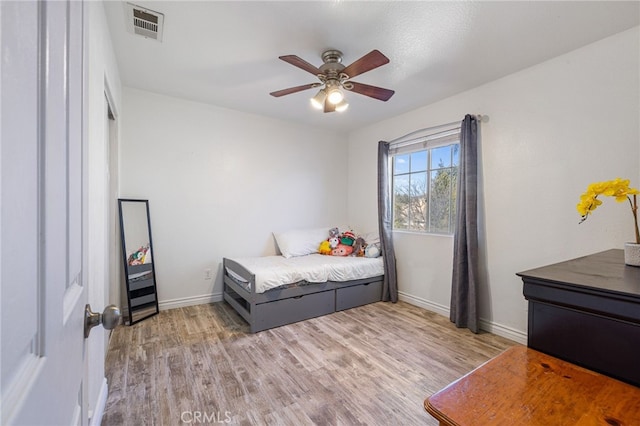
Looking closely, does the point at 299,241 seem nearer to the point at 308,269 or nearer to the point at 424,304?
the point at 308,269

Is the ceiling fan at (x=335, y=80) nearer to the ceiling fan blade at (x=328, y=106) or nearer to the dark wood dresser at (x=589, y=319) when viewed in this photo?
the ceiling fan blade at (x=328, y=106)

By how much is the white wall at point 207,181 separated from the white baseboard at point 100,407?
1.56 meters

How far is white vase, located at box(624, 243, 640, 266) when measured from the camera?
1.37 metres

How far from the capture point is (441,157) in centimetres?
339

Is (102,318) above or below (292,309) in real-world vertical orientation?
above

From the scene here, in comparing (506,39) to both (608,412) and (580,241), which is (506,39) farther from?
(608,412)

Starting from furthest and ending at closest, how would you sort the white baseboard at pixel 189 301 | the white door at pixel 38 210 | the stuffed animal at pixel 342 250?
1. the stuffed animal at pixel 342 250
2. the white baseboard at pixel 189 301
3. the white door at pixel 38 210

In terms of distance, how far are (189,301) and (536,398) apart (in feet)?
11.3

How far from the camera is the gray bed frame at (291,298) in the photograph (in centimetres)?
277

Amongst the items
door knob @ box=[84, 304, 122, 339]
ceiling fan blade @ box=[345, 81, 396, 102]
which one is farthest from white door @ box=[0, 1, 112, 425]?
ceiling fan blade @ box=[345, 81, 396, 102]

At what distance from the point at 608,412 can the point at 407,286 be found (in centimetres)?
298

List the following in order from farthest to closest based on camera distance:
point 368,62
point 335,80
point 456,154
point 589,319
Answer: point 456,154 < point 335,80 < point 368,62 < point 589,319

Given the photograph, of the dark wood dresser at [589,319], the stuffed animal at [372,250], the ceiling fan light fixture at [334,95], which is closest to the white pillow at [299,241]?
the stuffed animal at [372,250]

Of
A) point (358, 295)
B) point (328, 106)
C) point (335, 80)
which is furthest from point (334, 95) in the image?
point (358, 295)
